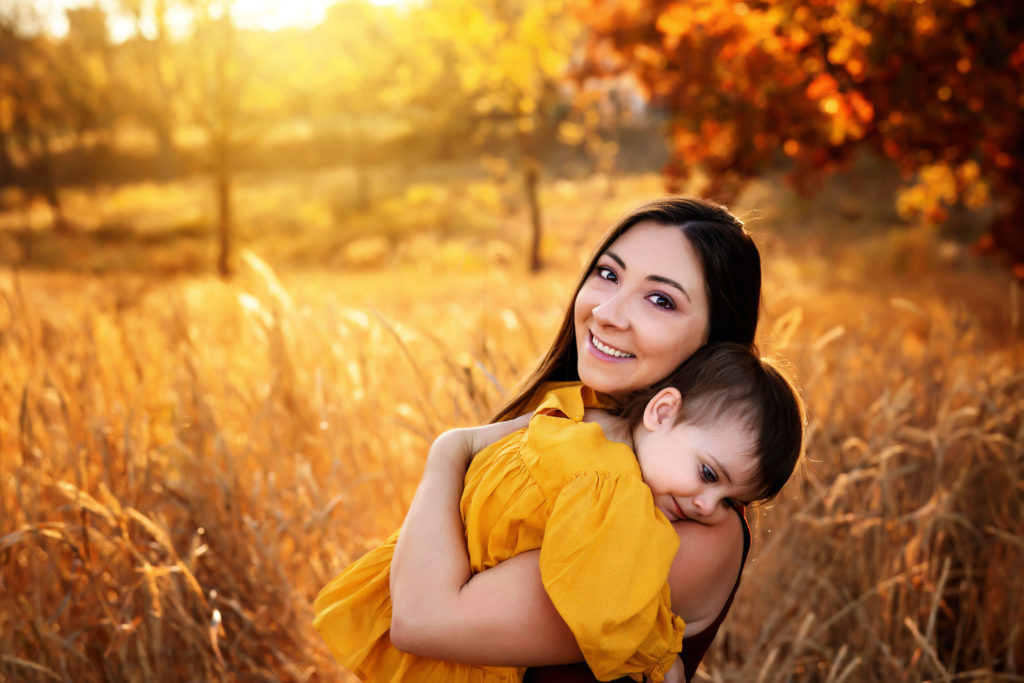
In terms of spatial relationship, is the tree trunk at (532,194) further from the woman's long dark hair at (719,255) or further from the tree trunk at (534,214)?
the woman's long dark hair at (719,255)

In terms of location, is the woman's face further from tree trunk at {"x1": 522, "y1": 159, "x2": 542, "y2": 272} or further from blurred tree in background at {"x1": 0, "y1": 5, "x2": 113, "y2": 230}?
blurred tree in background at {"x1": 0, "y1": 5, "x2": 113, "y2": 230}

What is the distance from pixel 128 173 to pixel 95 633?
3479 centimetres

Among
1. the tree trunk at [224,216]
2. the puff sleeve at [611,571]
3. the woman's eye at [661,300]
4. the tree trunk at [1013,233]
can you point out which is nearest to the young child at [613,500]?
the puff sleeve at [611,571]

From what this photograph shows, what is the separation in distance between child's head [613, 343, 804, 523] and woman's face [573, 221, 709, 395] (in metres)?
0.07

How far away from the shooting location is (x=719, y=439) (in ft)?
4.41

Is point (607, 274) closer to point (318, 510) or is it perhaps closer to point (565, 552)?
point (565, 552)

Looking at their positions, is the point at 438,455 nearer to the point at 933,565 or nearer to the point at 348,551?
the point at 348,551

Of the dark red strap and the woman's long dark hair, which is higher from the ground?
the woman's long dark hair

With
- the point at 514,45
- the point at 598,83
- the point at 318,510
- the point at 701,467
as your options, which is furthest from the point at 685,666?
the point at 514,45

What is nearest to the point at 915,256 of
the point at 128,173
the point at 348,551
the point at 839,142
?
the point at 839,142

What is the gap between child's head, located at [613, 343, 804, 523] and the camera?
134cm

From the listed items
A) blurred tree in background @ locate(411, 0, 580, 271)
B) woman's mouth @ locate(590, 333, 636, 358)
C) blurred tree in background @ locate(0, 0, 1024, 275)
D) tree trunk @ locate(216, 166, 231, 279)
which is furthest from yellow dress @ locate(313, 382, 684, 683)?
tree trunk @ locate(216, 166, 231, 279)

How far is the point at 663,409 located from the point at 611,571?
365 millimetres

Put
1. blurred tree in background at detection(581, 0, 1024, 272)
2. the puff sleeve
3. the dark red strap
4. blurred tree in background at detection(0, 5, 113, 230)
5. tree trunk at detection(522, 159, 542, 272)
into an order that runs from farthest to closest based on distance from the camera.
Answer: blurred tree in background at detection(0, 5, 113, 230) < tree trunk at detection(522, 159, 542, 272) < blurred tree in background at detection(581, 0, 1024, 272) < the dark red strap < the puff sleeve
